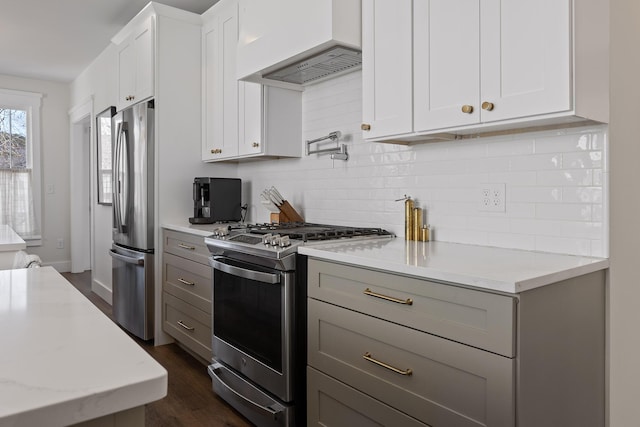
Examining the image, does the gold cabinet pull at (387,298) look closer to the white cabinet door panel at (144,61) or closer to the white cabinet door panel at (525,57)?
the white cabinet door panel at (525,57)

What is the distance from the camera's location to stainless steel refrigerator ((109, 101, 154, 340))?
350 cm

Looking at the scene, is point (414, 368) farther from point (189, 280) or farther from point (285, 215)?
point (189, 280)

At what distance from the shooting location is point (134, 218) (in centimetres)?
365

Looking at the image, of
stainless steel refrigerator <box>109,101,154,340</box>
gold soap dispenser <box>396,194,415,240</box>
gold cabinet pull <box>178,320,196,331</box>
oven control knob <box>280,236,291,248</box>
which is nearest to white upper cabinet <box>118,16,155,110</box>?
stainless steel refrigerator <box>109,101,154,340</box>

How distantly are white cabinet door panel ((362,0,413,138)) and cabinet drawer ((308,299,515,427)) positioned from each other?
83 centimetres

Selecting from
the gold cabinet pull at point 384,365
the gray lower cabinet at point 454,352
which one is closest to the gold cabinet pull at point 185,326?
the gray lower cabinet at point 454,352

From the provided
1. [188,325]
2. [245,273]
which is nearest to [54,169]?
[188,325]

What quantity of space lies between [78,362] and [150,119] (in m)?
3.10

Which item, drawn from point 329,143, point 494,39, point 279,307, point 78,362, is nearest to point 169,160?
point 329,143

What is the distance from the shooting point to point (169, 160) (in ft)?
11.6

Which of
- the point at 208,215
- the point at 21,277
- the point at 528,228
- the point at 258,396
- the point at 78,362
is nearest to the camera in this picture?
the point at 78,362

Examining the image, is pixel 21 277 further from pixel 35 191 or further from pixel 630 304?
pixel 35 191

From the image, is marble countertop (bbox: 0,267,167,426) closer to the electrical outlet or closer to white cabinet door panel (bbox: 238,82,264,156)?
the electrical outlet

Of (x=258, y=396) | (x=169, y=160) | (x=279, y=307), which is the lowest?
(x=258, y=396)
